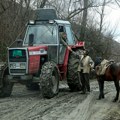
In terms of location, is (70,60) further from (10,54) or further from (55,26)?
(10,54)

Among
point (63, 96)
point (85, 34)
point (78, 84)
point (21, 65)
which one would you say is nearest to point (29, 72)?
point (21, 65)

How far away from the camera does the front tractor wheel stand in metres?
12.2

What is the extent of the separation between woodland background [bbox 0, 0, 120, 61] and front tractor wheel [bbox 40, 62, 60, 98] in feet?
16.9

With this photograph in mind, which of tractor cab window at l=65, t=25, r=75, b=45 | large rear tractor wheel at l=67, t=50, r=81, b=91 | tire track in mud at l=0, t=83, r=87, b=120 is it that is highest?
tractor cab window at l=65, t=25, r=75, b=45

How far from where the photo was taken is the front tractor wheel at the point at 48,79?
12250 mm

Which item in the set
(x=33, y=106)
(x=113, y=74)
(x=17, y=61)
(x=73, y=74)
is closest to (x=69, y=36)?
(x=73, y=74)

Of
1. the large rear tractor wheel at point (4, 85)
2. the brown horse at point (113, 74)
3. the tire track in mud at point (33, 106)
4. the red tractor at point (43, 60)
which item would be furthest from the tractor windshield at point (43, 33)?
the brown horse at point (113, 74)

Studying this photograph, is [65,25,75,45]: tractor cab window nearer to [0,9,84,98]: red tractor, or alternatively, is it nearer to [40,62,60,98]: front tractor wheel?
[0,9,84,98]: red tractor

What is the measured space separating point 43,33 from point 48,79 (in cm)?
244

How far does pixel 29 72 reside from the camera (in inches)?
503

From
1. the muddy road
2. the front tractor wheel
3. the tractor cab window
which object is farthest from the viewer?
the tractor cab window

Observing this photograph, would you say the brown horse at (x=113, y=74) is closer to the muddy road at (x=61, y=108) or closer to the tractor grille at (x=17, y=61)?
the muddy road at (x=61, y=108)

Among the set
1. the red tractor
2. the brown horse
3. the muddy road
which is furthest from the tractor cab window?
the brown horse

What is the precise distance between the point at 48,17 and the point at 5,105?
5.12 metres
